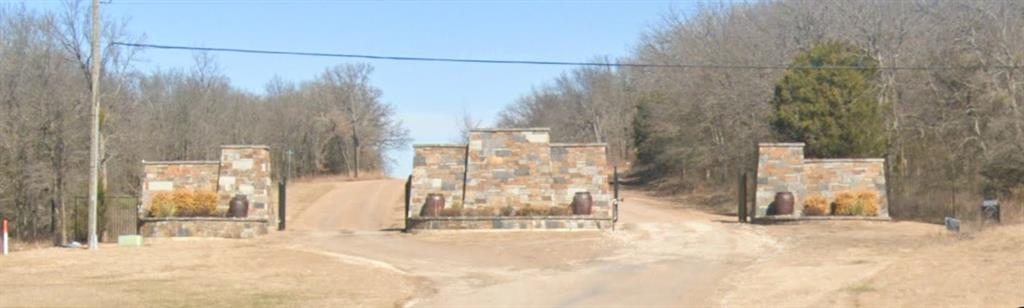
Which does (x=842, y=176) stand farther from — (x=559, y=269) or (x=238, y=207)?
(x=238, y=207)

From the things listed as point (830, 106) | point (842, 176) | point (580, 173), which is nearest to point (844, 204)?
point (842, 176)

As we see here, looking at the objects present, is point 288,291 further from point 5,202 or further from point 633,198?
point 633,198

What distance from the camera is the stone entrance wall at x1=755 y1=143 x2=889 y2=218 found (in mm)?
31719

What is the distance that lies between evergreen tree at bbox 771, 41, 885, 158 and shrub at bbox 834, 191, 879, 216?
863 cm

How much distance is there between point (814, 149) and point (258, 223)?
20738 mm

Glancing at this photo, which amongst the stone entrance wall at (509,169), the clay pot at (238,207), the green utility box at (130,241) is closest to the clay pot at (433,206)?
the stone entrance wall at (509,169)

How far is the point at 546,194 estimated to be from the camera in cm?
3077

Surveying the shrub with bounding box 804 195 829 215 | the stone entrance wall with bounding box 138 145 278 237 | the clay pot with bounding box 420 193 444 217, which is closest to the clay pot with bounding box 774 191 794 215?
the shrub with bounding box 804 195 829 215

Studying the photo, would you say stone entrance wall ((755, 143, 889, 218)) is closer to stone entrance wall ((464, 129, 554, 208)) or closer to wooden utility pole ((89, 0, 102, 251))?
stone entrance wall ((464, 129, 554, 208))

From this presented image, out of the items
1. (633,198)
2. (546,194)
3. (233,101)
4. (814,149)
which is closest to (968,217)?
(814,149)

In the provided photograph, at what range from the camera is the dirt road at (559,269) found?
1532cm

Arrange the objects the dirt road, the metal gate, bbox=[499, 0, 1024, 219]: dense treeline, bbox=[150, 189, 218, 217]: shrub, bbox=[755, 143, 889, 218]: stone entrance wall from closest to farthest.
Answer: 1. the dirt road
2. bbox=[150, 189, 218, 217]: shrub
3. the metal gate
4. bbox=[755, 143, 889, 218]: stone entrance wall
5. bbox=[499, 0, 1024, 219]: dense treeline

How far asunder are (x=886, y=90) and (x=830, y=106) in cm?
416

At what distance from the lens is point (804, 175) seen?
3184cm
